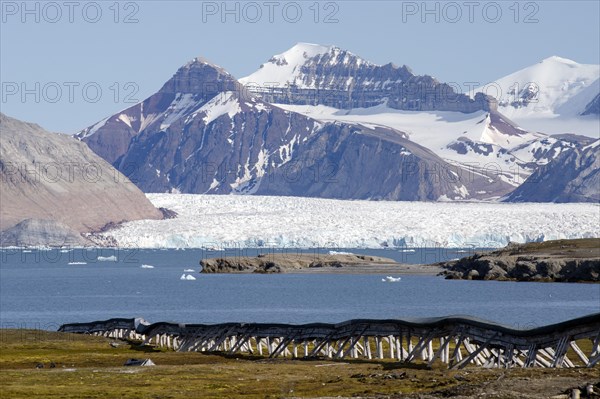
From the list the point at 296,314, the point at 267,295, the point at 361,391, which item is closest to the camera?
→ the point at 361,391

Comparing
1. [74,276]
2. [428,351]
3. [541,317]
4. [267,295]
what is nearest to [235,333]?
[428,351]

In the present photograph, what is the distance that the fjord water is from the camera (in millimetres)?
89938

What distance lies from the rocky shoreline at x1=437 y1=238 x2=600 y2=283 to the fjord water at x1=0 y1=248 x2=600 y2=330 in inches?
123

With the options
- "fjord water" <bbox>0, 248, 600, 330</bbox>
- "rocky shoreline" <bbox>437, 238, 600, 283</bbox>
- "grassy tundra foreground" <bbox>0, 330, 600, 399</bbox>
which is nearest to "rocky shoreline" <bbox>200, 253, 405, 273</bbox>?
"fjord water" <bbox>0, 248, 600, 330</bbox>

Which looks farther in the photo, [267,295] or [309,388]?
[267,295]

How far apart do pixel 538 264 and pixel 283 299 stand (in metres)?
33.9

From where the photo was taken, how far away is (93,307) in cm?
10762

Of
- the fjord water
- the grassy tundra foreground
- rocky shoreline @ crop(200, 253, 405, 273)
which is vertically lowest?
the fjord water

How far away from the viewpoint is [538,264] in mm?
134250

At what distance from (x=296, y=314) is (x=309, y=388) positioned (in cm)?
6107

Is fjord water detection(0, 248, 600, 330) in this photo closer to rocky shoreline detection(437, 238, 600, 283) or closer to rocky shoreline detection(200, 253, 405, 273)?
rocky shoreline detection(437, 238, 600, 283)

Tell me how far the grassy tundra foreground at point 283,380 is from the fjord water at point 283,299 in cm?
3767

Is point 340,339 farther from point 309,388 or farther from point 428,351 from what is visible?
point 309,388

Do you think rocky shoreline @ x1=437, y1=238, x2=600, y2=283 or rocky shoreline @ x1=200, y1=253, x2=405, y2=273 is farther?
rocky shoreline @ x1=200, y1=253, x2=405, y2=273
